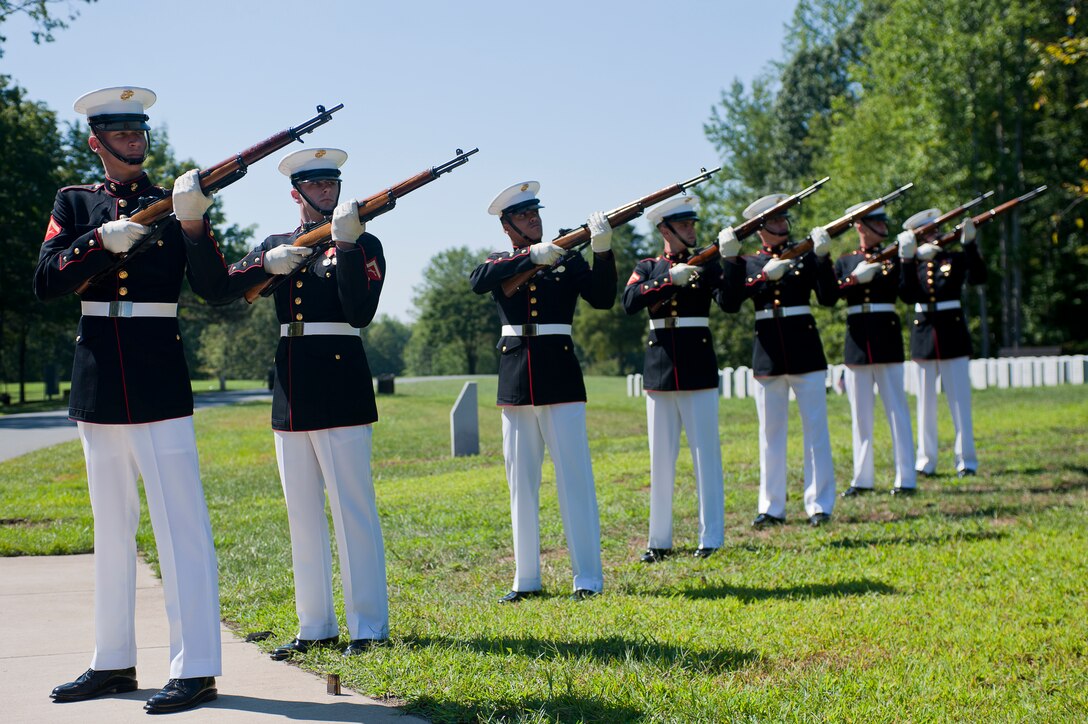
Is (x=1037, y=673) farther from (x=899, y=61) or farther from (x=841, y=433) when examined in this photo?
(x=899, y=61)

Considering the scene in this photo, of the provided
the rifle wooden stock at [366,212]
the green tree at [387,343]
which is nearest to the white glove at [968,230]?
the rifle wooden stock at [366,212]

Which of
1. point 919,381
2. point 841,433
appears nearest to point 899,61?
point 841,433

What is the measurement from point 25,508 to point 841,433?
Answer: 1215 cm

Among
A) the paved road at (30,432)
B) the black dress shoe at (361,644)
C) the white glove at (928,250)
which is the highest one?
the white glove at (928,250)

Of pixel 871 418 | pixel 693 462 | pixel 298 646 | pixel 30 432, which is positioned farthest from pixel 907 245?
pixel 30 432

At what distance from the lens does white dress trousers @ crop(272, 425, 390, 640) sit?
5.95 meters

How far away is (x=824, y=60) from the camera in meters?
58.5

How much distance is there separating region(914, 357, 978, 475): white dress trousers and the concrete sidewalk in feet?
28.2

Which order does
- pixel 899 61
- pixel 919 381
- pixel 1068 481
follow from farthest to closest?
pixel 899 61 → pixel 919 381 → pixel 1068 481

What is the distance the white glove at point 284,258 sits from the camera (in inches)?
219

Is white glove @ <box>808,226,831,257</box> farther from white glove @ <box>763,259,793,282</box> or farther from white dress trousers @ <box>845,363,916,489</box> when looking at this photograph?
white dress trousers @ <box>845,363,916,489</box>

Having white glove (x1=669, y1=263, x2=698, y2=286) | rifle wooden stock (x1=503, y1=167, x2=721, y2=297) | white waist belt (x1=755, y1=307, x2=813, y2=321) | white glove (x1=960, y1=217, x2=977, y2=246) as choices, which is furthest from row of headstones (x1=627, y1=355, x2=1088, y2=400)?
rifle wooden stock (x1=503, y1=167, x2=721, y2=297)

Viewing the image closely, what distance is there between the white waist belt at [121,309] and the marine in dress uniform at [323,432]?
70 cm

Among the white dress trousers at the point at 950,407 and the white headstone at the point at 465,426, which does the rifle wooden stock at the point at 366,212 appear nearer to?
the white dress trousers at the point at 950,407
